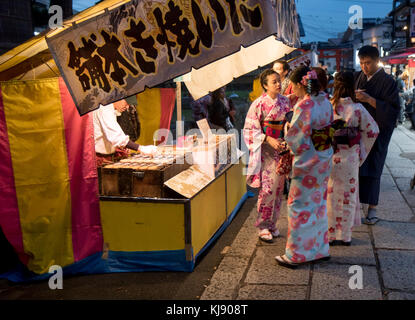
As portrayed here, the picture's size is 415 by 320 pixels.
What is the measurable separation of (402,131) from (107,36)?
1418cm

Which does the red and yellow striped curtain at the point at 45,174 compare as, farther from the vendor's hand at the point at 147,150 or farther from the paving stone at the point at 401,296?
the paving stone at the point at 401,296

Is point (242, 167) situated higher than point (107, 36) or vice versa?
point (107, 36)

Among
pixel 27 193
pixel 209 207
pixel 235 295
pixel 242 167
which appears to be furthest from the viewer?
pixel 242 167

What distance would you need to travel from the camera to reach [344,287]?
12.8 ft

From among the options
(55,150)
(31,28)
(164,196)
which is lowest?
(164,196)

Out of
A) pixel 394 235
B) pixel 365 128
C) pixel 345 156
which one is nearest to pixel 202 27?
pixel 345 156

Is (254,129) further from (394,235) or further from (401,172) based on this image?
(401,172)

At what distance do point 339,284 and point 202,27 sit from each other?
9.20ft

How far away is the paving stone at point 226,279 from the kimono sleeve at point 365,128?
2044 millimetres

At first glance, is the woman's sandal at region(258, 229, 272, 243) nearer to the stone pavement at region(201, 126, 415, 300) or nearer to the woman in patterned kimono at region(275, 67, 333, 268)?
the stone pavement at region(201, 126, 415, 300)

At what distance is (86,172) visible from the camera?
436 centimetres

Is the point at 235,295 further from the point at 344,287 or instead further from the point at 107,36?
the point at 107,36

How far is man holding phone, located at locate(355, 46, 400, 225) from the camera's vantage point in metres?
5.46

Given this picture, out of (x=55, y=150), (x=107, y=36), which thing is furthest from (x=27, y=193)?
(x=107, y=36)
